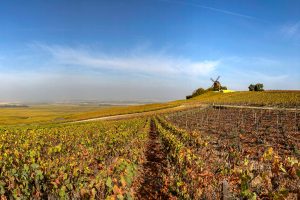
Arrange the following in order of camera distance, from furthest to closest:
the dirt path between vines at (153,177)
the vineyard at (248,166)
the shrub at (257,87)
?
the shrub at (257,87)
the dirt path between vines at (153,177)
the vineyard at (248,166)

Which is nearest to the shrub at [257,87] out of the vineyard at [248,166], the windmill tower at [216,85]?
the windmill tower at [216,85]

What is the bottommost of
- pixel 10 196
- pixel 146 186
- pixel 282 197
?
pixel 146 186

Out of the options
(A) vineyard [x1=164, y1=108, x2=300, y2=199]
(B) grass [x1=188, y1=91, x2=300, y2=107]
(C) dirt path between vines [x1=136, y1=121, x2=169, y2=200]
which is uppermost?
(B) grass [x1=188, y1=91, x2=300, y2=107]

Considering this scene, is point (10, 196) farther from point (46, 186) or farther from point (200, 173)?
point (200, 173)

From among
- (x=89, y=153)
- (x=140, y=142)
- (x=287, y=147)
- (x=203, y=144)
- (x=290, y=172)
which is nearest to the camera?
(x=290, y=172)

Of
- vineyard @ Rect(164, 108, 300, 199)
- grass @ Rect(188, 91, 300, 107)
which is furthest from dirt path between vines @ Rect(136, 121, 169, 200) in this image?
grass @ Rect(188, 91, 300, 107)

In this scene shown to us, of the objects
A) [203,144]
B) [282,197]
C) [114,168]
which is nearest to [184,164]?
[114,168]

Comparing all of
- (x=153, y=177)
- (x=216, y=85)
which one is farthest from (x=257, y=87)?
(x=153, y=177)

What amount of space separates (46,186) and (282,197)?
6.64 m

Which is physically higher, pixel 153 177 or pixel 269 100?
pixel 269 100

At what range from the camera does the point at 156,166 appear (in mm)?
15867

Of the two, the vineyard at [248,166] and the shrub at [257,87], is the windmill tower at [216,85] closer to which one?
the shrub at [257,87]

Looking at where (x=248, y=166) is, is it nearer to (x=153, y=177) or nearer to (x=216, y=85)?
(x=153, y=177)

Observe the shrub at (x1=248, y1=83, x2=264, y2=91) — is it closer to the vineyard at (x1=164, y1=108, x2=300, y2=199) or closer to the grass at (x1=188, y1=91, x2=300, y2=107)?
the grass at (x1=188, y1=91, x2=300, y2=107)
